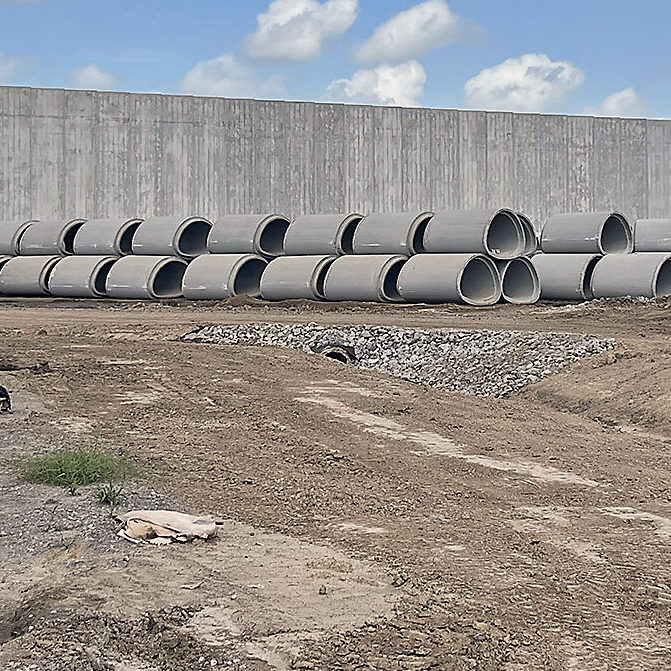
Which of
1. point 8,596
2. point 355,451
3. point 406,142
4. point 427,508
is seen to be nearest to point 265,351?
point 355,451

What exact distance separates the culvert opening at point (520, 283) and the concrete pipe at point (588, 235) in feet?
5.64

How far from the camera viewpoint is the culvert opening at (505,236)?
78.8 ft

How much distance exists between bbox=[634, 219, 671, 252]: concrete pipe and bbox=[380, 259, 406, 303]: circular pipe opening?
23.7 ft

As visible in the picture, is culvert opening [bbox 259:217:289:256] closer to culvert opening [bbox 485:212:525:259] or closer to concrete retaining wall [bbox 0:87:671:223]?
culvert opening [bbox 485:212:525:259]

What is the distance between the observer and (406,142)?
32.9 m

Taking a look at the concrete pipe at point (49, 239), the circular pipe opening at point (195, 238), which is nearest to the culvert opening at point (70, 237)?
the concrete pipe at point (49, 239)

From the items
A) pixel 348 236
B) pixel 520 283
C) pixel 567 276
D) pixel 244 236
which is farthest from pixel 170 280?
pixel 567 276

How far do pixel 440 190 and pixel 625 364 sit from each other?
67.2 feet

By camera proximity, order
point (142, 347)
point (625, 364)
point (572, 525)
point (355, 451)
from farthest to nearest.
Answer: point (142, 347) < point (625, 364) < point (355, 451) < point (572, 525)

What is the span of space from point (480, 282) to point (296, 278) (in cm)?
407

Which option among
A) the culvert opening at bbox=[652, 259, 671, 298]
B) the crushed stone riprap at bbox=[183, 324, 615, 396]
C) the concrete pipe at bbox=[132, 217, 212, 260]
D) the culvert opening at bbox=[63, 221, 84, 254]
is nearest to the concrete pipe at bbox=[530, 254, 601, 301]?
the culvert opening at bbox=[652, 259, 671, 298]

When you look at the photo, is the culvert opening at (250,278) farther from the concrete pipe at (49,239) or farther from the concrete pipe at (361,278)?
the concrete pipe at (49,239)

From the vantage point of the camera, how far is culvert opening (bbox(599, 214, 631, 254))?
83.3 ft

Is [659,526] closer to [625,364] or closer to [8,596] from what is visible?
[8,596]
